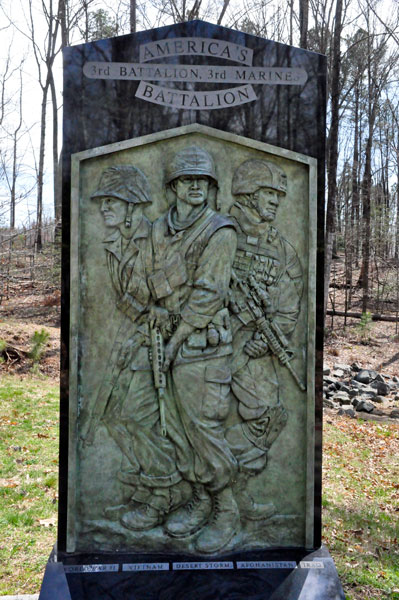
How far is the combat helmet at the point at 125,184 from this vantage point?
361cm

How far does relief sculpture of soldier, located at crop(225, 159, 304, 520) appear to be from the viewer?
12.2 feet

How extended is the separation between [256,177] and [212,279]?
32.0 inches

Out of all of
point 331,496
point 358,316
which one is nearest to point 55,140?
point 358,316

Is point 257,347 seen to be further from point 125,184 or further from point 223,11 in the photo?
point 223,11

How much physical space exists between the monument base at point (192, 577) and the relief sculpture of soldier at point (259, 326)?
366mm

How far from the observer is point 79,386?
12.1 feet

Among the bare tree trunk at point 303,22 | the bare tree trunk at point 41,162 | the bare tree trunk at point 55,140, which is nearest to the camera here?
the bare tree trunk at point 303,22

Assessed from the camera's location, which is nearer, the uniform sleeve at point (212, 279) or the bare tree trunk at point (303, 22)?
the uniform sleeve at point (212, 279)

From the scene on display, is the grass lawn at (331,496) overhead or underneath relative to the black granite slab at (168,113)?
underneath

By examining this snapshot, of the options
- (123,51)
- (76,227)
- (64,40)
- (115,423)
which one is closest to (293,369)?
(115,423)

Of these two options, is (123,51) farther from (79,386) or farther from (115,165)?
(79,386)

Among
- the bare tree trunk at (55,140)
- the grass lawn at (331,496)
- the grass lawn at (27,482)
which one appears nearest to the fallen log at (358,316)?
the grass lawn at (331,496)

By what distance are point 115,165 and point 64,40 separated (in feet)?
58.1

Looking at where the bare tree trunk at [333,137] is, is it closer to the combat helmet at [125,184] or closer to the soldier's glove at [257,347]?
the soldier's glove at [257,347]
